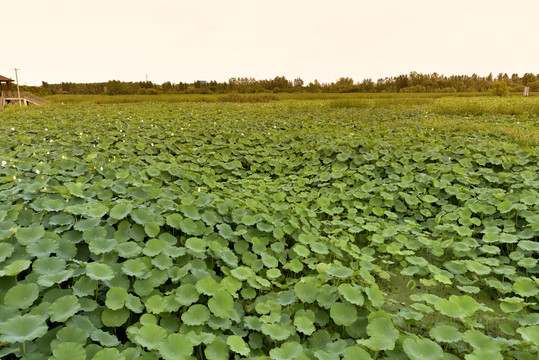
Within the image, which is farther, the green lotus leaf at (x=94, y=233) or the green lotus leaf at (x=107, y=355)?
the green lotus leaf at (x=94, y=233)

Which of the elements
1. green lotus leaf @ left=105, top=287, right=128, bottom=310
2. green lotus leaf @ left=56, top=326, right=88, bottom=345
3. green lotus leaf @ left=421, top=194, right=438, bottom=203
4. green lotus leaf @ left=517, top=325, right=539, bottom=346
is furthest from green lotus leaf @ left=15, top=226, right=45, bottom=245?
green lotus leaf @ left=421, top=194, right=438, bottom=203

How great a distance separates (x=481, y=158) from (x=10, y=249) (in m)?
6.50

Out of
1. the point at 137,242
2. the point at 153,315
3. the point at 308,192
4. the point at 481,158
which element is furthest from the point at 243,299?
the point at 481,158

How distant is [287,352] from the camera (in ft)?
5.99

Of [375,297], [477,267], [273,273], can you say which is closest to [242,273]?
[273,273]

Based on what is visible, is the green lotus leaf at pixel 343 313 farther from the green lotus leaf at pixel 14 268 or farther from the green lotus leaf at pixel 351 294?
the green lotus leaf at pixel 14 268

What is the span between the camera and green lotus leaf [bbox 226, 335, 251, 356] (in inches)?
71.3

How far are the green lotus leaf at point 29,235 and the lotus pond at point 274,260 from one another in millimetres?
11

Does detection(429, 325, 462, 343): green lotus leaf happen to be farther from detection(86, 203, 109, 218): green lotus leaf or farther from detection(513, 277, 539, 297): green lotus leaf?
detection(86, 203, 109, 218): green lotus leaf

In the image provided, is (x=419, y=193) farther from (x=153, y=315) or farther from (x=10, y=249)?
(x=10, y=249)

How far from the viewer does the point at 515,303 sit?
2207 mm

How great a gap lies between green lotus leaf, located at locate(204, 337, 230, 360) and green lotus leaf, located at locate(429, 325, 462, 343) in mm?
1219

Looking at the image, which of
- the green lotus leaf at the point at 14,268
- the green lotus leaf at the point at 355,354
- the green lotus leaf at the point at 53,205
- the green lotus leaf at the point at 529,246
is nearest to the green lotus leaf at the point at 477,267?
the green lotus leaf at the point at 529,246

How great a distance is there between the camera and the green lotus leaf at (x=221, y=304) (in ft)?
6.71
